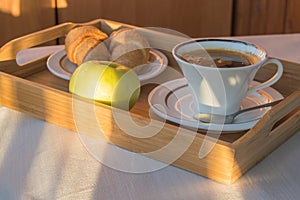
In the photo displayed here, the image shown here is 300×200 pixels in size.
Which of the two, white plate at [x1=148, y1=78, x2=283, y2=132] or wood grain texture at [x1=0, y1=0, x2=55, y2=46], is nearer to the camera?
white plate at [x1=148, y1=78, x2=283, y2=132]

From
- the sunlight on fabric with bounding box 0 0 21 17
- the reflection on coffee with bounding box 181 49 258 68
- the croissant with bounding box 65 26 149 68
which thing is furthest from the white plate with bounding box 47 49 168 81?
the sunlight on fabric with bounding box 0 0 21 17

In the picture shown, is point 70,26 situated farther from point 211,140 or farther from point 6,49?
point 211,140

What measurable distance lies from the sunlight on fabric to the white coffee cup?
3.83 feet

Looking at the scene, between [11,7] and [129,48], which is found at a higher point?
[129,48]

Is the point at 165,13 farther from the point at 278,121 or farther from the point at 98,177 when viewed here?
the point at 98,177

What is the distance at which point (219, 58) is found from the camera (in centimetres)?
95

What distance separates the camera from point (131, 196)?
30.1 inches

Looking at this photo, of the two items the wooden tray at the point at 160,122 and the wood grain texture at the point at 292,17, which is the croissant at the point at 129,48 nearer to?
the wooden tray at the point at 160,122

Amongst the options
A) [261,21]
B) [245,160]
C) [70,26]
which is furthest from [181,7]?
[245,160]

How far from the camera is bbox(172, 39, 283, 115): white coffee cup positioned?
87cm

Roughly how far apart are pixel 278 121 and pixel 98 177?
0.31 m

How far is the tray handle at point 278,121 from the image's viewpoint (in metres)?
0.80

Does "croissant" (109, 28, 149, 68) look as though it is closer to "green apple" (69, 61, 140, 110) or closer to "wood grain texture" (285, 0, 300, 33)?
"green apple" (69, 61, 140, 110)

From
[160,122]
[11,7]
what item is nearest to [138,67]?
[160,122]
